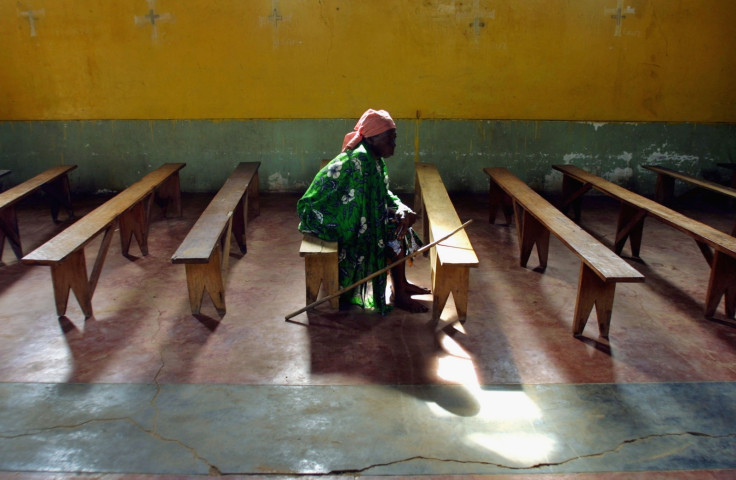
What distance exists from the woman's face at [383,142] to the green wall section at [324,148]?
398 cm

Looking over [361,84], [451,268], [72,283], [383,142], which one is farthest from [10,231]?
[361,84]

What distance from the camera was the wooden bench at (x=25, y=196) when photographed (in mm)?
5938

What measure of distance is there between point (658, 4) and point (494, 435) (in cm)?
738

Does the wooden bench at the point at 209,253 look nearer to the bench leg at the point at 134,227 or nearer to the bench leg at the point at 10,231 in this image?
the bench leg at the point at 134,227

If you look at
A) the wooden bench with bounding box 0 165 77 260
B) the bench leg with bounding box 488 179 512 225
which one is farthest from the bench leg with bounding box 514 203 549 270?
the wooden bench with bounding box 0 165 77 260

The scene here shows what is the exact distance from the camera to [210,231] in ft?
16.4

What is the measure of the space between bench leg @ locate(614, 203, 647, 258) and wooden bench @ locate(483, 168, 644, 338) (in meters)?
0.95

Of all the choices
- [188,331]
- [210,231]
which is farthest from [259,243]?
[188,331]

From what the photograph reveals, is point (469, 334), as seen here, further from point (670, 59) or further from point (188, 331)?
point (670, 59)

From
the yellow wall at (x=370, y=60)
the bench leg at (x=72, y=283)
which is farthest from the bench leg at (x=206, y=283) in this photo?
the yellow wall at (x=370, y=60)

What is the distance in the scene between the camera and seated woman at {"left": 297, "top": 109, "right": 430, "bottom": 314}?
4.57m

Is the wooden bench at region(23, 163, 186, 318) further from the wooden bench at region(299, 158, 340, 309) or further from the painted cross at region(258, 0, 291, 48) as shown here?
the painted cross at region(258, 0, 291, 48)

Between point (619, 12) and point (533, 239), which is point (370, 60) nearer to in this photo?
point (619, 12)

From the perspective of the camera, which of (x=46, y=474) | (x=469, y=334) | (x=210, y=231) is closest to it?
(x=46, y=474)
